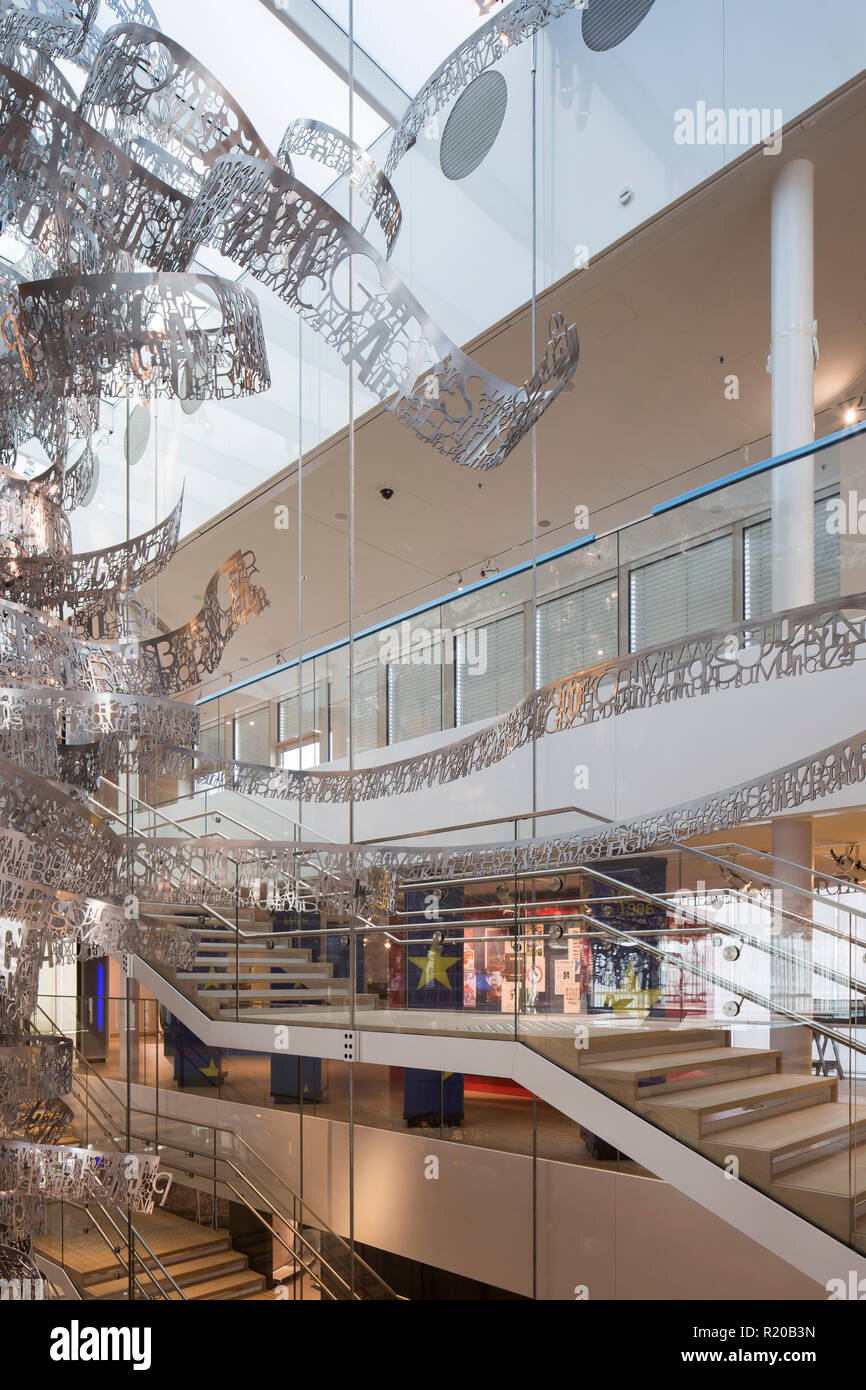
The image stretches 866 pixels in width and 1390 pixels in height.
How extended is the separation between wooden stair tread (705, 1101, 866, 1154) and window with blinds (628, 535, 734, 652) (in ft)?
5.73

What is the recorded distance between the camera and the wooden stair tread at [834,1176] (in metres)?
2.97

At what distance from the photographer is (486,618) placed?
18.5ft

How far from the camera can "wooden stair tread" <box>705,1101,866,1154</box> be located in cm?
310

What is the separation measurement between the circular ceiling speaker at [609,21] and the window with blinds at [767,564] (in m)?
2.17

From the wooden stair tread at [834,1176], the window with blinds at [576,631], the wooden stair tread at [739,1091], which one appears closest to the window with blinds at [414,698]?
the window with blinds at [576,631]

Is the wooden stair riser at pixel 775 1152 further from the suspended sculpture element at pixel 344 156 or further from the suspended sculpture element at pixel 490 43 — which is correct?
the suspended sculpture element at pixel 490 43

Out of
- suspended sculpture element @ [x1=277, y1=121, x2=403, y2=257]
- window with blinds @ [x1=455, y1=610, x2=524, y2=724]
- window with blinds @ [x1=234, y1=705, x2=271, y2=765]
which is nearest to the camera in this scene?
suspended sculpture element @ [x1=277, y1=121, x2=403, y2=257]

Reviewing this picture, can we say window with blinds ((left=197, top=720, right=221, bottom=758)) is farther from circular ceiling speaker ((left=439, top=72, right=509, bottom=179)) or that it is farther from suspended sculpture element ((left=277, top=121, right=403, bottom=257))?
circular ceiling speaker ((left=439, top=72, right=509, bottom=179))

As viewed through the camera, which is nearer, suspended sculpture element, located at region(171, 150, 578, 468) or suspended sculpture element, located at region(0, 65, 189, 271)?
suspended sculpture element, located at region(0, 65, 189, 271)

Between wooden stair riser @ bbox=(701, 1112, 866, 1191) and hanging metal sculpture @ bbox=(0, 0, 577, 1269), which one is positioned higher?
hanging metal sculpture @ bbox=(0, 0, 577, 1269)

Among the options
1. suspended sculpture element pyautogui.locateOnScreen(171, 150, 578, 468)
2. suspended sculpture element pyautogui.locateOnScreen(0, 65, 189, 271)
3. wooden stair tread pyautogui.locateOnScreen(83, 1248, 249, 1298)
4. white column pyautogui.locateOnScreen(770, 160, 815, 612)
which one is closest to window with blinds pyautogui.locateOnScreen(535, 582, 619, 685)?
white column pyautogui.locateOnScreen(770, 160, 815, 612)

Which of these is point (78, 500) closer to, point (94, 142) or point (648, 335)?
point (94, 142)
